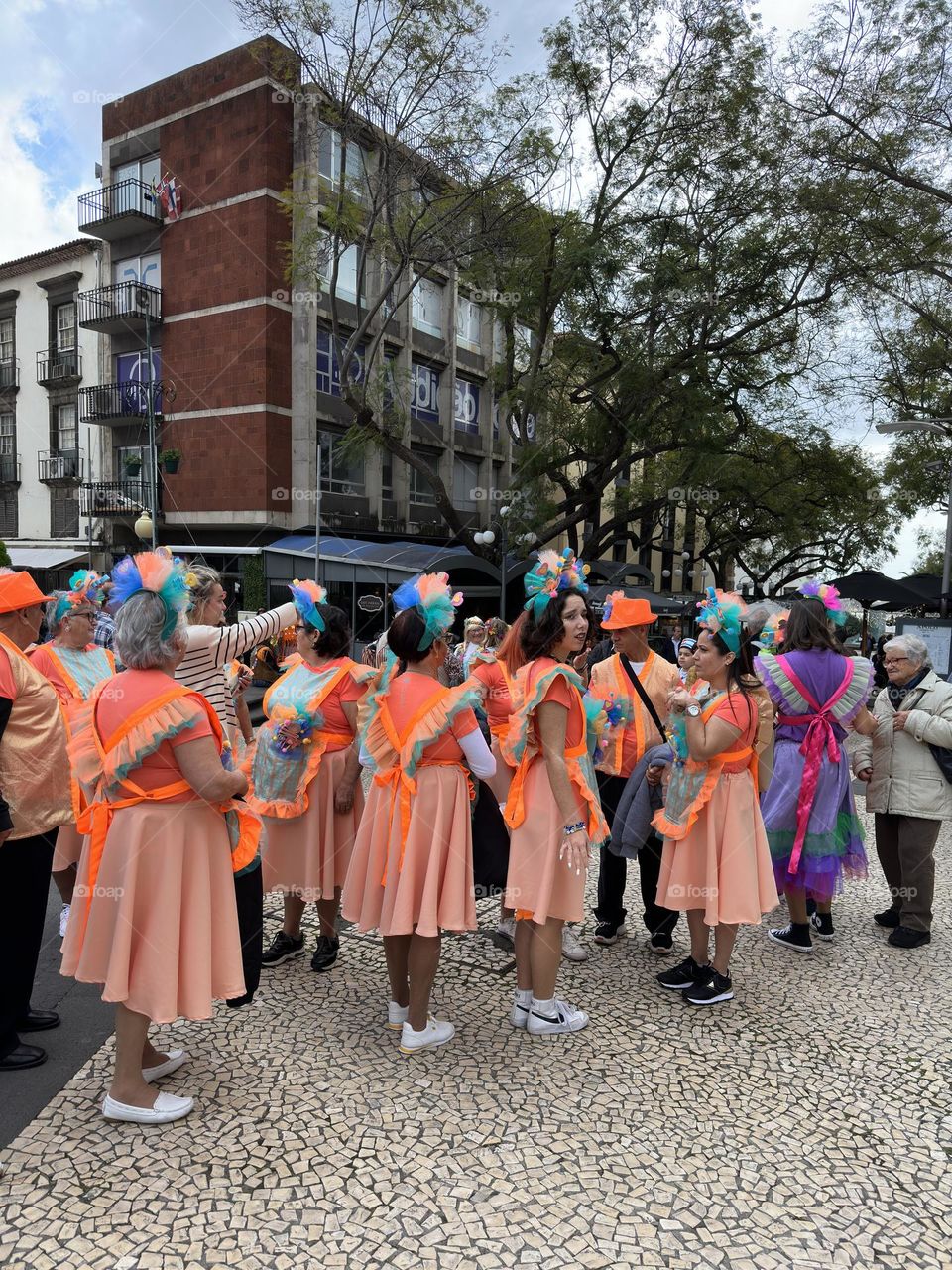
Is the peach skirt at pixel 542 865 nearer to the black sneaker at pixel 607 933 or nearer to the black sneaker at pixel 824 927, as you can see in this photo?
the black sneaker at pixel 607 933

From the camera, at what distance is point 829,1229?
2.34 metres

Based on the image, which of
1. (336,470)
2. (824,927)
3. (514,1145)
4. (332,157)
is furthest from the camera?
(336,470)

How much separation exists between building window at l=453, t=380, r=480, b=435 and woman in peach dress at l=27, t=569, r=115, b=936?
2358 centimetres

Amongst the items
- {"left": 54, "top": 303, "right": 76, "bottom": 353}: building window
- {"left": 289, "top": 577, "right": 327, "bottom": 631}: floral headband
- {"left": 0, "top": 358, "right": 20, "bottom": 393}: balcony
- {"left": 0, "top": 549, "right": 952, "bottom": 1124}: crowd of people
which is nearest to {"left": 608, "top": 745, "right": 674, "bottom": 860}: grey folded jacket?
{"left": 0, "top": 549, "right": 952, "bottom": 1124}: crowd of people

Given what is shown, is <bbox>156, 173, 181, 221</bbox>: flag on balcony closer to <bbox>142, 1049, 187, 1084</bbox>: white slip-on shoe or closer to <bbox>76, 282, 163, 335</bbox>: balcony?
<bbox>76, 282, 163, 335</bbox>: balcony

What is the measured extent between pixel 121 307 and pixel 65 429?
4.28m

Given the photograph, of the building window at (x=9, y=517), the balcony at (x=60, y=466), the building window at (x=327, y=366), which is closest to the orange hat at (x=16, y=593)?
the building window at (x=327, y=366)

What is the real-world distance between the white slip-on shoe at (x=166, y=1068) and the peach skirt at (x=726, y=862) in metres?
2.17

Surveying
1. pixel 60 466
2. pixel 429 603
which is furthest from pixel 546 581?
pixel 60 466

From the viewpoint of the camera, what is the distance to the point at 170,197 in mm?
21766

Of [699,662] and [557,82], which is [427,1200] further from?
[557,82]

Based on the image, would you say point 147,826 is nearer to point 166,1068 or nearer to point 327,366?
point 166,1068

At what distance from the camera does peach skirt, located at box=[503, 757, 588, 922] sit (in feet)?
10.6

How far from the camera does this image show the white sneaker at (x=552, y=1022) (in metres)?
3.39
